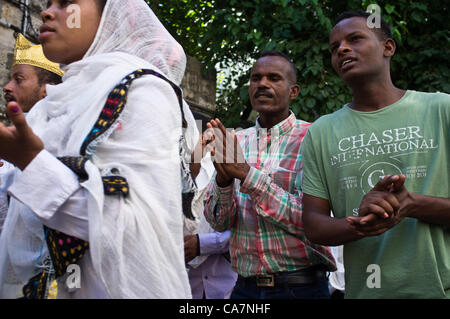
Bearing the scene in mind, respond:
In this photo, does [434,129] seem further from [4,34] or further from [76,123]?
[4,34]

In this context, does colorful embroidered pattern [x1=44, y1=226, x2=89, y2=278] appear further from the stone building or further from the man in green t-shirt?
the stone building

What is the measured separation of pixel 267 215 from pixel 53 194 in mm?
1429

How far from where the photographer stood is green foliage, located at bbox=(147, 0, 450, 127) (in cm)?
577

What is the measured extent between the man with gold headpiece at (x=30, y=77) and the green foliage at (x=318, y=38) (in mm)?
3181

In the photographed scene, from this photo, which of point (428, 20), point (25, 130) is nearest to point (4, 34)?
point (25, 130)

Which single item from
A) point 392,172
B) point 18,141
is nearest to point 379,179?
point 392,172

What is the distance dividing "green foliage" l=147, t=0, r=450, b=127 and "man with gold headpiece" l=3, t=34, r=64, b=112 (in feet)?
10.4

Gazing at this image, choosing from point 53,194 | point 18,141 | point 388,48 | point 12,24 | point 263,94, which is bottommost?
point 53,194

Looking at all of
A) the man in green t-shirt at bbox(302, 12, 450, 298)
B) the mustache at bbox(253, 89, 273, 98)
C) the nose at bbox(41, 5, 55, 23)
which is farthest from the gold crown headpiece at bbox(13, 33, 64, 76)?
Answer: the man in green t-shirt at bbox(302, 12, 450, 298)

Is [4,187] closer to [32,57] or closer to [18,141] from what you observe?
[18,141]

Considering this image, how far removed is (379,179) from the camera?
2.06 metres

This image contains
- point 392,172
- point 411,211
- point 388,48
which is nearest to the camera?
point 411,211

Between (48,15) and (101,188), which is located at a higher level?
(48,15)

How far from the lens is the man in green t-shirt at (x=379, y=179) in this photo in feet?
6.03
